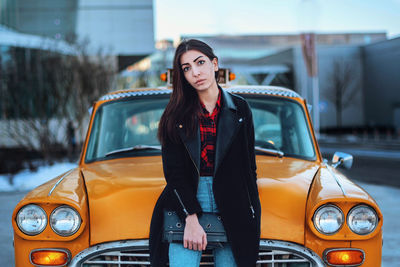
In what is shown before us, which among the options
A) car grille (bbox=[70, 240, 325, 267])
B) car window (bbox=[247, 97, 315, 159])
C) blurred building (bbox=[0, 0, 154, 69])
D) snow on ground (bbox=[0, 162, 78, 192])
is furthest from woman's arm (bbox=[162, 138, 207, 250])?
blurred building (bbox=[0, 0, 154, 69])

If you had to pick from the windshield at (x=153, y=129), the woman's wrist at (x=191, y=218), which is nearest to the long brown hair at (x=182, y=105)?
the woman's wrist at (x=191, y=218)

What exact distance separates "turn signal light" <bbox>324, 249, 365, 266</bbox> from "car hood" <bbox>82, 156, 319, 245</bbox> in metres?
0.19

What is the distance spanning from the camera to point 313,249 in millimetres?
2789

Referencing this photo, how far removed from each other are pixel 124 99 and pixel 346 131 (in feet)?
141

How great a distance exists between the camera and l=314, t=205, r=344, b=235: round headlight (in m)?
2.78

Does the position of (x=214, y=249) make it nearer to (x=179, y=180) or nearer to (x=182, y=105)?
(x=179, y=180)

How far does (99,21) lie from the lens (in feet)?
99.6

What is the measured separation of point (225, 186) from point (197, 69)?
59 cm

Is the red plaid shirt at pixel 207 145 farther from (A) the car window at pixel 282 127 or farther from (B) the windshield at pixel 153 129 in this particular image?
(A) the car window at pixel 282 127

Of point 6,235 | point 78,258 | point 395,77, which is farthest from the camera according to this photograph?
point 395,77

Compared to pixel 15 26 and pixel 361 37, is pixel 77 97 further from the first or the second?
pixel 361 37

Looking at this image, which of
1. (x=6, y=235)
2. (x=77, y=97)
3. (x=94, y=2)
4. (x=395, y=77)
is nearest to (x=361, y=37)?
(x=395, y=77)

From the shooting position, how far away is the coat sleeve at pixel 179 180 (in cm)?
236

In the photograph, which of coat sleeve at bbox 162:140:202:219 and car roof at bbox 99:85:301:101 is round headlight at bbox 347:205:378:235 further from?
car roof at bbox 99:85:301:101
